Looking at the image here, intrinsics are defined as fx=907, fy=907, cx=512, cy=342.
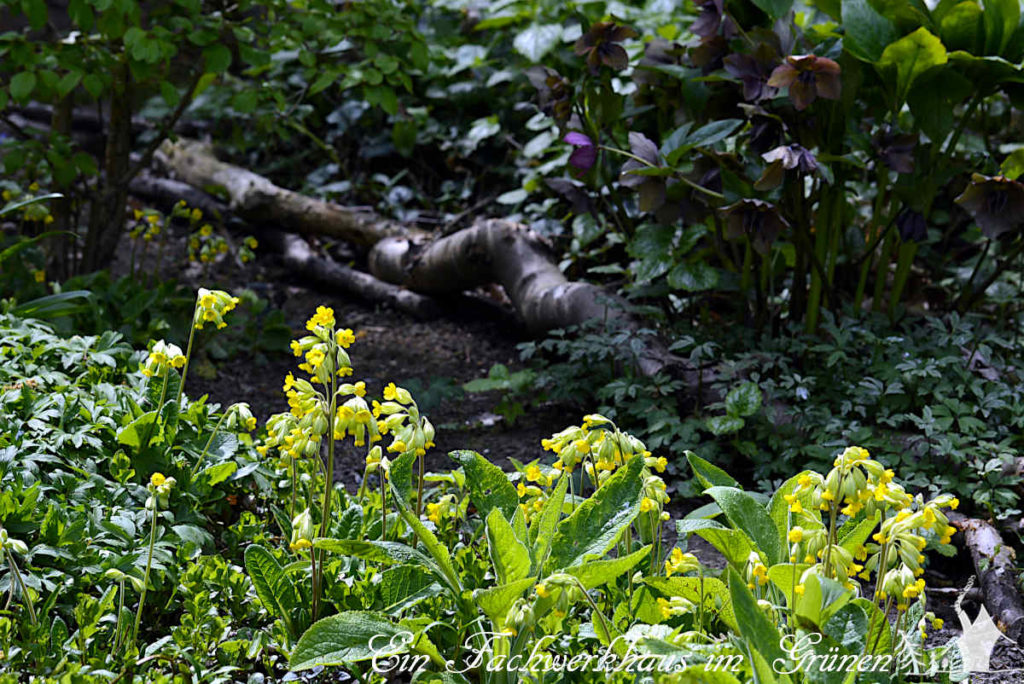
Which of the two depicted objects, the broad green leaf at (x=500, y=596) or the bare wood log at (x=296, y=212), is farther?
the bare wood log at (x=296, y=212)

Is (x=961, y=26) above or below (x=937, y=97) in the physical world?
above

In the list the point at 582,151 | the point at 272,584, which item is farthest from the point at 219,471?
the point at 582,151

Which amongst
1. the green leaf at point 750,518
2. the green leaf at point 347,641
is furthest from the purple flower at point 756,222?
the green leaf at point 347,641

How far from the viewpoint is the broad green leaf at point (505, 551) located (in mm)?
1547

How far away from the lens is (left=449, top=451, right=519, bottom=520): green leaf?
1768 mm

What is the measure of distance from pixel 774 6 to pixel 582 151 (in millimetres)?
741

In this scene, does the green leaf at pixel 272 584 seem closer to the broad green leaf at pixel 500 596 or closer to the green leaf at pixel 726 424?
the broad green leaf at pixel 500 596

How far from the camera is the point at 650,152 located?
9.60 ft

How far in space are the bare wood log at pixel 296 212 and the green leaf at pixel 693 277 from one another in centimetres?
199

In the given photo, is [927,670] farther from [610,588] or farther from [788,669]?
[610,588]

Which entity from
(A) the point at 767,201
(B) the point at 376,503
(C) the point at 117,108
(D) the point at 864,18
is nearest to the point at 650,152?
(A) the point at 767,201

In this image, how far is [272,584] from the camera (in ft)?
5.53

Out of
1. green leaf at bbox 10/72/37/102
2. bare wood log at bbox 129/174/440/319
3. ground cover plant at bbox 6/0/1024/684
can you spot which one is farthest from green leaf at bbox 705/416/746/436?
green leaf at bbox 10/72/37/102

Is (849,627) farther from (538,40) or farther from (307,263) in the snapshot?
(307,263)
